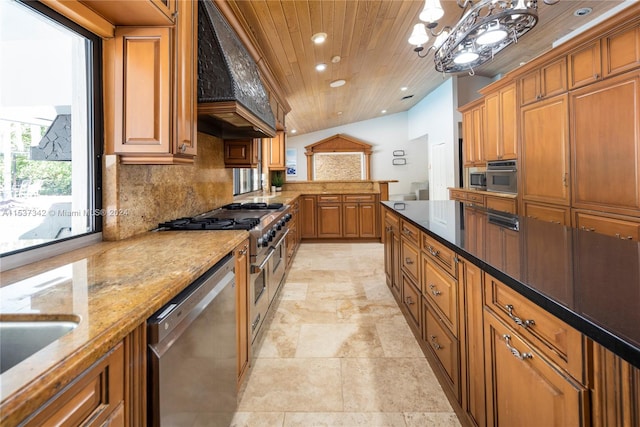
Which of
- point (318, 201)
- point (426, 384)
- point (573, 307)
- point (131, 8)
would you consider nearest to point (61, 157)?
point (131, 8)

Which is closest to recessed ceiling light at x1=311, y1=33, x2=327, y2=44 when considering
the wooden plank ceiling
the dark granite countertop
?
the wooden plank ceiling

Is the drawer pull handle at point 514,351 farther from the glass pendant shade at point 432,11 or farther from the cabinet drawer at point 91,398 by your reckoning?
the glass pendant shade at point 432,11

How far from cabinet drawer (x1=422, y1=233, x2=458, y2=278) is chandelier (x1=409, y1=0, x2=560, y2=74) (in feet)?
4.61


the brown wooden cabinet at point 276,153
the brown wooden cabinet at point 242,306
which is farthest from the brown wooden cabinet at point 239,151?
the brown wooden cabinet at point 276,153

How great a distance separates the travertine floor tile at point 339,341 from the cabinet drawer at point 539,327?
4.06 ft

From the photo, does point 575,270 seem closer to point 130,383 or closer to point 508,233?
point 508,233

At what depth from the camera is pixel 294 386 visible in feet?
6.02

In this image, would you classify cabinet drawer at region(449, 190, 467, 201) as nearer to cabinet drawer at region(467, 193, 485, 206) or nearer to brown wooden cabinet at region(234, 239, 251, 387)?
cabinet drawer at region(467, 193, 485, 206)

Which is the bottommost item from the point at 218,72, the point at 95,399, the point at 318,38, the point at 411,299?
the point at 411,299

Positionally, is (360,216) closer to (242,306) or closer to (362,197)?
(362,197)

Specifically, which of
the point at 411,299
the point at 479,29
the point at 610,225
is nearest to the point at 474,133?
the point at 610,225

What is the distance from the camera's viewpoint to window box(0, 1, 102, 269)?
47.1 inches

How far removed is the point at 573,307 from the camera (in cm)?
70

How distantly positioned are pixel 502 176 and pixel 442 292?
331 cm
